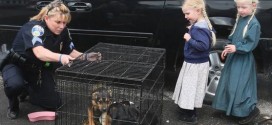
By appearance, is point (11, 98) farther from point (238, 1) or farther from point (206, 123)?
point (238, 1)

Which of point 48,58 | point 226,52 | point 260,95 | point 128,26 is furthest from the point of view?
point 260,95

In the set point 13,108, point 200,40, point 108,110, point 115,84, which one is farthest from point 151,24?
point 13,108

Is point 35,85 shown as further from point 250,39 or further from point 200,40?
point 250,39

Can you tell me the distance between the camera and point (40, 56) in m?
3.29

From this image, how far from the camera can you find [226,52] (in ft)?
11.3

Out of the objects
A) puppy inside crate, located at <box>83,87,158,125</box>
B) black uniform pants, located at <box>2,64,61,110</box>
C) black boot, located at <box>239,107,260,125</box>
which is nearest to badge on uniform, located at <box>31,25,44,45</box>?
black uniform pants, located at <box>2,64,61,110</box>

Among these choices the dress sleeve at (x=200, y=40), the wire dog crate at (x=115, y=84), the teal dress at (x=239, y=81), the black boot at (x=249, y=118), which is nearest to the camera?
the wire dog crate at (x=115, y=84)

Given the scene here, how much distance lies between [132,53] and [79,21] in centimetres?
92

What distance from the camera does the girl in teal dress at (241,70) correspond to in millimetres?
3389

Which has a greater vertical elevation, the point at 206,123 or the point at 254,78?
the point at 254,78

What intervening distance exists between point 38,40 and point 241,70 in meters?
1.77

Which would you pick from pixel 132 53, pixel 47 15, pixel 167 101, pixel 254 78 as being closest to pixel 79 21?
pixel 47 15

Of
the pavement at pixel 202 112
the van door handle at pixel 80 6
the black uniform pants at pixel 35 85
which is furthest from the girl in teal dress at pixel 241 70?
the black uniform pants at pixel 35 85

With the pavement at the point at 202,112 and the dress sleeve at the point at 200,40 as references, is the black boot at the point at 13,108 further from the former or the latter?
the dress sleeve at the point at 200,40
